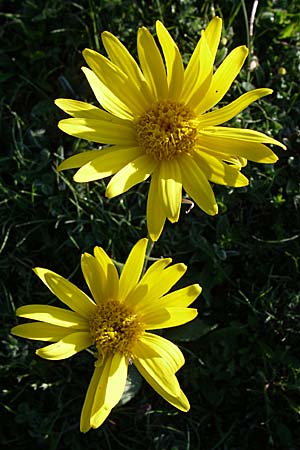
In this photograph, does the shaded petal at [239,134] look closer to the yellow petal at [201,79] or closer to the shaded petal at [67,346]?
the yellow petal at [201,79]

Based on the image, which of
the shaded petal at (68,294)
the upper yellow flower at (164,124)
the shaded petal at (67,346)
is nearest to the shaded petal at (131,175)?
the upper yellow flower at (164,124)

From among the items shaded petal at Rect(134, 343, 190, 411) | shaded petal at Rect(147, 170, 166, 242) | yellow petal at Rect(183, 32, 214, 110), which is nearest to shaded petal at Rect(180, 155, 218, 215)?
shaded petal at Rect(147, 170, 166, 242)

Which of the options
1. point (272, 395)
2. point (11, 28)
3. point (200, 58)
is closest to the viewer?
point (200, 58)

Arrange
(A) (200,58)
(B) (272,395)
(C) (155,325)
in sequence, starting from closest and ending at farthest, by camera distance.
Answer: (A) (200,58)
(C) (155,325)
(B) (272,395)

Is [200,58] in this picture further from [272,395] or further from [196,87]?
[272,395]

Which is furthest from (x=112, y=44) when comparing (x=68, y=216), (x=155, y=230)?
(x=68, y=216)

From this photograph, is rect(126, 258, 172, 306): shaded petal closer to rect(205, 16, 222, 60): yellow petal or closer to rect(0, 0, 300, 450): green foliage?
rect(0, 0, 300, 450): green foliage

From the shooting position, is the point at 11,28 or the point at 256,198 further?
the point at 11,28
